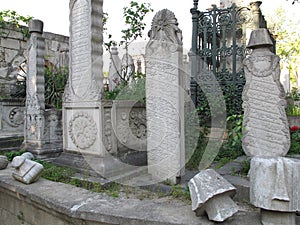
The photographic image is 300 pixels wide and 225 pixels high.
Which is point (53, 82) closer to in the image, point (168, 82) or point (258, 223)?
point (168, 82)

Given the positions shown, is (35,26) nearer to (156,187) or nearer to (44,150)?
(44,150)

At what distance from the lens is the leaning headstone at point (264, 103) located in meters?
3.00

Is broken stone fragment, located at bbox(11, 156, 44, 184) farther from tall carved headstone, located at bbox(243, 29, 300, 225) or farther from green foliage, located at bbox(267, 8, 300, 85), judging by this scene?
green foliage, located at bbox(267, 8, 300, 85)

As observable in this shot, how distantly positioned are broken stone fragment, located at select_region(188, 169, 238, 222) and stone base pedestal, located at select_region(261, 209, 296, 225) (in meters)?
0.23

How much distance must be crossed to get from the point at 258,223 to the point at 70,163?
9.25 feet

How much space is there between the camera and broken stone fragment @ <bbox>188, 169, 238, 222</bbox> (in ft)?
6.29

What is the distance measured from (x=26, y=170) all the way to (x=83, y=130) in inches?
39.3

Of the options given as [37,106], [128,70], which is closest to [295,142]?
[128,70]

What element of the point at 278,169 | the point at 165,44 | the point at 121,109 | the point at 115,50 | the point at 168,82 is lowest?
the point at 278,169

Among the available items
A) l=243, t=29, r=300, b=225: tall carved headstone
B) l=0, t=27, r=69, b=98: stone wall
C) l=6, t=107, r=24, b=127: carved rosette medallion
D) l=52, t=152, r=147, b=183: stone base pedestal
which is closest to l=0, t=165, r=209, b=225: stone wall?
→ l=52, t=152, r=147, b=183: stone base pedestal

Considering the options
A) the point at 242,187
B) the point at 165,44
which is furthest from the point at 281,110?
the point at 165,44

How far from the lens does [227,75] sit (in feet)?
21.6

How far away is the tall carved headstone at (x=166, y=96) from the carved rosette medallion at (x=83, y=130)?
2.89 ft

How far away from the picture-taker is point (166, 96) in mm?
3311
